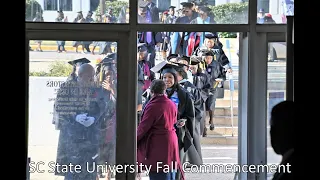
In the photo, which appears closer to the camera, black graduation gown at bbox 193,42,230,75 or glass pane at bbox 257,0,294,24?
glass pane at bbox 257,0,294,24

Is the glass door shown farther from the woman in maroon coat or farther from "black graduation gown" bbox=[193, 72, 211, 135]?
"black graduation gown" bbox=[193, 72, 211, 135]

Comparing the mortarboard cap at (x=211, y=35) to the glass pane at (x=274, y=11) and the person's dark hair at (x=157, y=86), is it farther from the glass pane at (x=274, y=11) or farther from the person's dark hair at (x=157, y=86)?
the person's dark hair at (x=157, y=86)

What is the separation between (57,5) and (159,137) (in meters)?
1.55

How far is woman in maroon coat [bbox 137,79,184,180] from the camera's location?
4.66m

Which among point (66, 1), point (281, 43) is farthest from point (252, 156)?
point (66, 1)

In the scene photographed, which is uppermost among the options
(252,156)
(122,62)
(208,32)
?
(208,32)

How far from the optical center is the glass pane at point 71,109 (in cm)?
456

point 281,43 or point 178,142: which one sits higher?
point 281,43

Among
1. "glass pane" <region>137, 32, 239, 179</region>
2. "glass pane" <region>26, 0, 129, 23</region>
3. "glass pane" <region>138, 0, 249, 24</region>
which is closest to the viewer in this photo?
"glass pane" <region>26, 0, 129, 23</region>

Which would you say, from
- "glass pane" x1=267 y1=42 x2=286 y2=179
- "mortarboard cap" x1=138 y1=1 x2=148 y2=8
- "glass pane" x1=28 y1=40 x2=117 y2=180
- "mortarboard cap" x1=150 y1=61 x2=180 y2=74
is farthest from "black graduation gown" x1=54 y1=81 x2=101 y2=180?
"glass pane" x1=267 y1=42 x2=286 y2=179
